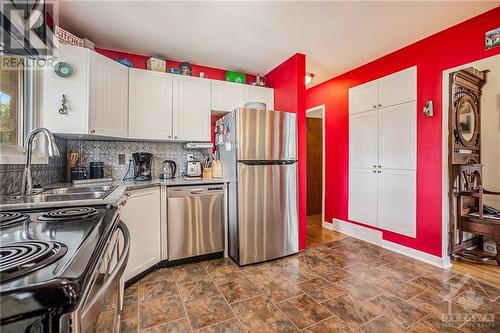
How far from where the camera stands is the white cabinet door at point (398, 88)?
2598 mm

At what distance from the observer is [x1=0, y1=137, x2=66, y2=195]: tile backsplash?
4.52ft

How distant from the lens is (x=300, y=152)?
112 inches

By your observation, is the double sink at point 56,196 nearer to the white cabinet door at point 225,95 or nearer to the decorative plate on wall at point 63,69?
the decorative plate on wall at point 63,69

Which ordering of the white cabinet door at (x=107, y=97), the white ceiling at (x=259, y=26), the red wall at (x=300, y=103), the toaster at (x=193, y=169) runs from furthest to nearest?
the toaster at (x=193, y=169) → the red wall at (x=300, y=103) → the white cabinet door at (x=107, y=97) → the white ceiling at (x=259, y=26)

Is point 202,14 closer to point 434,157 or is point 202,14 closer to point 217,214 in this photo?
point 217,214

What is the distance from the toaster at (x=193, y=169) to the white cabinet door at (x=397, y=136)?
2.44m

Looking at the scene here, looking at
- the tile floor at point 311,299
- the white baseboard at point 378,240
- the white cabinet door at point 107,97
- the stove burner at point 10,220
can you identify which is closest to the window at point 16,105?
the white cabinet door at point 107,97

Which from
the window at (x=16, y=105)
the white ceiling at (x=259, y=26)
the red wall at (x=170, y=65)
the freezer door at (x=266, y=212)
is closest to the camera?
the window at (x=16, y=105)

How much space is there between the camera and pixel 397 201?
109 inches

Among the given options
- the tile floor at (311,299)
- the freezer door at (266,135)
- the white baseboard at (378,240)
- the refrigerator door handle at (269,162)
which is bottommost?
the tile floor at (311,299)

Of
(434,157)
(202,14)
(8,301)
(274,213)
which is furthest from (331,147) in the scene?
(8,301)

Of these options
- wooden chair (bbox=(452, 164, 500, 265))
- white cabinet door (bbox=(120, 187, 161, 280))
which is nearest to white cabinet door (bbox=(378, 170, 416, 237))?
wooden chair (bbox=(452, 164, 500, 265))

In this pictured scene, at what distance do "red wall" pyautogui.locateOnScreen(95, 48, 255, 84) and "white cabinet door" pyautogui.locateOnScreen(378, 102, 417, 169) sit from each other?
2.02 meters

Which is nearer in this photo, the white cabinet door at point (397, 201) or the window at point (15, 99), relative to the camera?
the window at point (15, 99)
